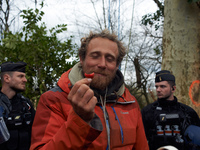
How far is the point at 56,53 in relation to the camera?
4.44 metres

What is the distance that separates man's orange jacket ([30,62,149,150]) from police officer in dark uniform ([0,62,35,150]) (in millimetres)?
1366

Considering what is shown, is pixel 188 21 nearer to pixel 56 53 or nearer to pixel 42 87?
pixel 56 53

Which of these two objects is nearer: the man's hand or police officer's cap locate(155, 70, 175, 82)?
the man's hand

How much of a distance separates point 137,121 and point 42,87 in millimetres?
2841

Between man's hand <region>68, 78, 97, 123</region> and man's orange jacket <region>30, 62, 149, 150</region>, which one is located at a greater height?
man's hand <region>68, 78, 97, 123</region>

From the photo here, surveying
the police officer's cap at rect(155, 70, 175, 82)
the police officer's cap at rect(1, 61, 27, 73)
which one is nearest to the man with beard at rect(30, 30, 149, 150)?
the police officer's cap at rect(155, 70, 175, 82)

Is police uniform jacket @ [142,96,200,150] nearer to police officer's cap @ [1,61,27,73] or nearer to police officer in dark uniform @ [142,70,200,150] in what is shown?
police officer in dark uniform @ [142,70,200,150]

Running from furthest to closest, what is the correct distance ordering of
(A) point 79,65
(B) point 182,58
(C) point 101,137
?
(B) point 182,58 → (A) point 79,65 → (C) point 101,137

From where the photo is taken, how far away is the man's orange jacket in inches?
44.2

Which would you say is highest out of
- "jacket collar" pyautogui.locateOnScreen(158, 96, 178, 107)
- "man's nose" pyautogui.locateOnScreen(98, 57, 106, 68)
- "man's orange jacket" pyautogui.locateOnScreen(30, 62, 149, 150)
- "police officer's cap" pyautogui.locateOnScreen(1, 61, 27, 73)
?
"man's nose" pyautogui.locateOnScreen(98, 57, 106, 68)

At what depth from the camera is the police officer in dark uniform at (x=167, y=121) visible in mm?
3104

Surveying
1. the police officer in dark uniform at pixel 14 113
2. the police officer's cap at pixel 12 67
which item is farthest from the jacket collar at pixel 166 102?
the police officer's cap at pixel 12 67

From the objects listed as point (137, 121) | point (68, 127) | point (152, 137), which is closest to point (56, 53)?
point (152, 137)

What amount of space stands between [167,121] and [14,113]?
2359 millimetres
